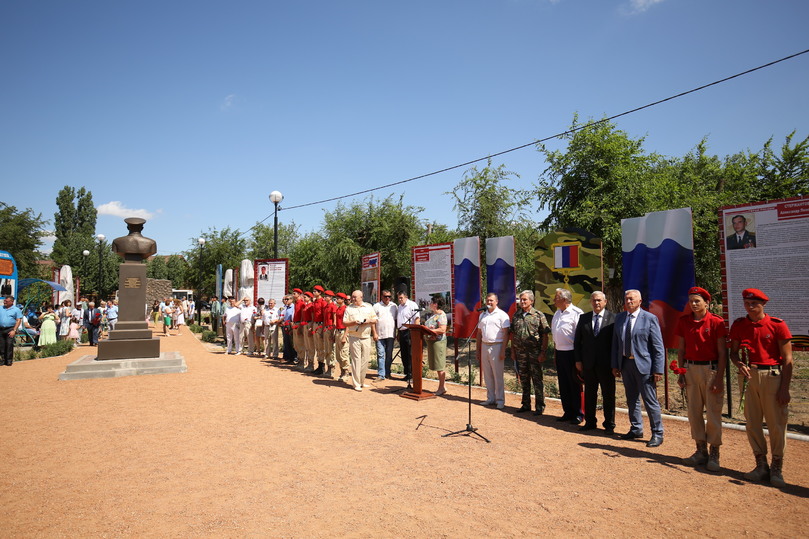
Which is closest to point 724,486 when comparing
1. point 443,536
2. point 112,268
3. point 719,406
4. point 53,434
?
point 719,406

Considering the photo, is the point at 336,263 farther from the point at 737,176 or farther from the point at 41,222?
the point at 41,222

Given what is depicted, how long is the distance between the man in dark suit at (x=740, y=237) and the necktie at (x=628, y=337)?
2.27 meters

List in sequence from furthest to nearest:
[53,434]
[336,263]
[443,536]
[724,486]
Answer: [336,263], [53,434], [724,486], [443,536]

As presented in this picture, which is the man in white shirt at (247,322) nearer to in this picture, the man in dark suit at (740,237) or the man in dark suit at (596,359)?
the man in dark suit at (596,359)

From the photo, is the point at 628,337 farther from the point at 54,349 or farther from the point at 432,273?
the point at 54,349

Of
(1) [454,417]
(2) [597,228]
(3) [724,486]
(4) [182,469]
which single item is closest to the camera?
(3) [724,486]

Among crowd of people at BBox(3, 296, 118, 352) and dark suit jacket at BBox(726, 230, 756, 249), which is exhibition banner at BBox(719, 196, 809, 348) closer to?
dark suit jacket at BBox(726, 230, 756, 249)

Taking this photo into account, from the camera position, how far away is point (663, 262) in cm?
764

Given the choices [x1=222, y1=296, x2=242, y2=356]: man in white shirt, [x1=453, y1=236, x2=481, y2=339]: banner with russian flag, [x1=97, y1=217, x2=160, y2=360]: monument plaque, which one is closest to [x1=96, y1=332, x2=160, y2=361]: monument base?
[x1=97, y1=217, x2=160, y2=360]: monument plaque

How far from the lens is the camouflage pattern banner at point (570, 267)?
8.59 metres

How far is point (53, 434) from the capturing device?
614 centimetres

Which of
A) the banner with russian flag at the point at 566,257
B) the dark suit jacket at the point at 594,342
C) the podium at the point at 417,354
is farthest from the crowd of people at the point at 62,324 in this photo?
the dark suit jacket at the point at 594,342

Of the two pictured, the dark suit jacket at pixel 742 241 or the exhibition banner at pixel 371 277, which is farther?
the exhibition banner at pixel 371 277

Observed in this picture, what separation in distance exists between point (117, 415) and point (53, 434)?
101cm
